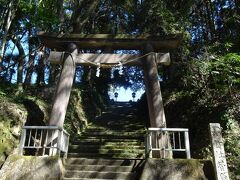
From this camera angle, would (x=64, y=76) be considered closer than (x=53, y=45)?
Yes

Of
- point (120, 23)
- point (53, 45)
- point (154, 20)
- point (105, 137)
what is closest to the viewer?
point (53, 45)

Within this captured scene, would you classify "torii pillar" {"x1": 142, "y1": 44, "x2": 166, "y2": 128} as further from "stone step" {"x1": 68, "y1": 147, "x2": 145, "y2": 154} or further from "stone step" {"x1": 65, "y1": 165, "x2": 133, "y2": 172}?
"stone step" {"x1": 68, "y1": 147, "x2": 145, "y2": 154}

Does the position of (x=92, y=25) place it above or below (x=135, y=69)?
above

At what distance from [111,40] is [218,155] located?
4.48m

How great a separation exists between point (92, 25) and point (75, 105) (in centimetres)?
571

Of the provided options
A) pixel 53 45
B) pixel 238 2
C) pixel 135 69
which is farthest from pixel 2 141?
pixel 135 69

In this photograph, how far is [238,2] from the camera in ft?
34.8

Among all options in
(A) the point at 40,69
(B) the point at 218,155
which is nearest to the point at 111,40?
(B) the point at 218,155

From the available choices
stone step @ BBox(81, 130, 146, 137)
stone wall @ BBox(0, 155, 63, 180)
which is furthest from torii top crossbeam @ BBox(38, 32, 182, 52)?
stone wall @ BBox(0, 155, 63, 180)

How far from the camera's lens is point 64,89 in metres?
7.02

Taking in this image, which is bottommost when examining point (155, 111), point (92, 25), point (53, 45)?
point (155, 111)

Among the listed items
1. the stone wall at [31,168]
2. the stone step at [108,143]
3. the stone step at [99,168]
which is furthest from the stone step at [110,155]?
the stone wall at [31,168]

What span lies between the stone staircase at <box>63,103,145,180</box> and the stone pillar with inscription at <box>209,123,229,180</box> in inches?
72.1

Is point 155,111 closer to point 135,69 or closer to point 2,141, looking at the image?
point 2,141
